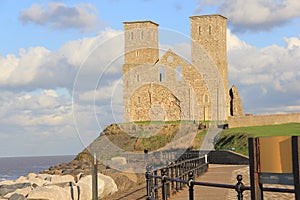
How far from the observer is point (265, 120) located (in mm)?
62344

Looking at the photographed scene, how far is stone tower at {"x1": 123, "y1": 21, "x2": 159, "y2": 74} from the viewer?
8456 cm

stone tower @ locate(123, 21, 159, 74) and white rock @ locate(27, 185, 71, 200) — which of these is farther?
stone tower @ locate(123, 21, 159, 74)

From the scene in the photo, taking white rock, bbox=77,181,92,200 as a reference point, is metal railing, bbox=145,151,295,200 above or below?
above

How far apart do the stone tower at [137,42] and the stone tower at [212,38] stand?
6875 millimetres

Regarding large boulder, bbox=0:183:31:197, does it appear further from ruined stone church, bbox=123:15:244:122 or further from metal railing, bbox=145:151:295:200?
ruined stone church, bbox=123:15:244:122

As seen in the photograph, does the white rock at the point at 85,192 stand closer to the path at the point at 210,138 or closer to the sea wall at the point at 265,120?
the path at the point at 210,138

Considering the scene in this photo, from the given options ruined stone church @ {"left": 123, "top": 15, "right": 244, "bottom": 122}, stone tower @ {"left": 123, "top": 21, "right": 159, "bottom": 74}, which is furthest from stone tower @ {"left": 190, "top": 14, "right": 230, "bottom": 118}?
stone tower @ {"left": 123, "top": 21, "right": 159, "bottom": 74}

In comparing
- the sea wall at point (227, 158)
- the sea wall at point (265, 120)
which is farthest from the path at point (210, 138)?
the sea wall at point (227, 158)

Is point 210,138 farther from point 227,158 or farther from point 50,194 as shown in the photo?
point 50,194

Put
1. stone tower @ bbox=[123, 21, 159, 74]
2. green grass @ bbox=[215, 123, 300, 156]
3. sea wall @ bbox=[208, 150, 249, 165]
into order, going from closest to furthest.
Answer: sea wall @ bbox=[208, 150, 249, 165] < green grass @ bbox=[215, 123, 300, 156] < stone tower @ bbox=[123, 21, 159, 74]

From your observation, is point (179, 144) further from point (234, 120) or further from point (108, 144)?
point (108, 144)

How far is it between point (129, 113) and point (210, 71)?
471 inches

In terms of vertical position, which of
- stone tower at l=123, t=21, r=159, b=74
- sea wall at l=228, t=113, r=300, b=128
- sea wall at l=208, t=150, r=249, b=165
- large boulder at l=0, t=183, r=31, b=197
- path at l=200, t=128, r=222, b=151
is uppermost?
stone tower at l=123, t=21, r=159, b=74

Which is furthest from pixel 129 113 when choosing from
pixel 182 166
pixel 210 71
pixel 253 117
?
pixel 182 166
